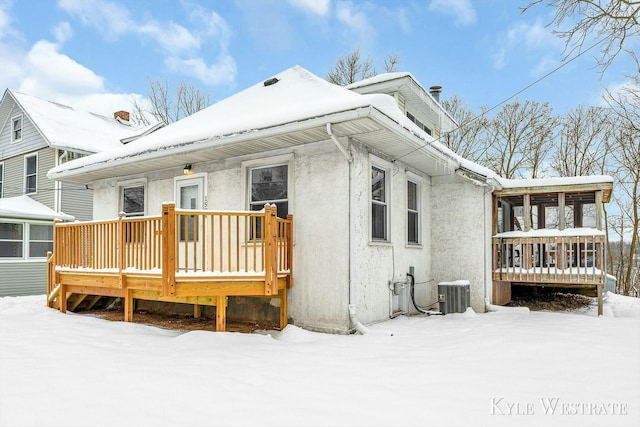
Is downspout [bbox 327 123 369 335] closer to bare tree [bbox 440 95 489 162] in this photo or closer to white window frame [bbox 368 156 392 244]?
white window frame [bbox 368 156 392 244]

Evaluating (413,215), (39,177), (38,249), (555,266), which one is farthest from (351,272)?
(39,177)

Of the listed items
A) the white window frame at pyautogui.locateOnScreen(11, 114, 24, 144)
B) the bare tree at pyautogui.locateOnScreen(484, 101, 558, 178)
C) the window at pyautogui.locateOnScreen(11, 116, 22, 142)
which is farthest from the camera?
the bare tree at pyautogui.locateOnScreen(484, 101, 558, 178)

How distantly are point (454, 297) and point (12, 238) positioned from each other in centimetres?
1372

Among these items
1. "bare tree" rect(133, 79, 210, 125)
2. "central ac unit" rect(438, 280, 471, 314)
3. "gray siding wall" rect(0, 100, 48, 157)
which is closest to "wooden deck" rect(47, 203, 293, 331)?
"central ac unit" rect(438, 280, 471, 314)

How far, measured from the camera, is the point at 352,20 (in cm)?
2020

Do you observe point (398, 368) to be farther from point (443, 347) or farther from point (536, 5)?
point (536, 5)

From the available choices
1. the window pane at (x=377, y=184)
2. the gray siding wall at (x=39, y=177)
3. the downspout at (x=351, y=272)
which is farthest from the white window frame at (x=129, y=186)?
the gray siding wall at (x=39, y=177)

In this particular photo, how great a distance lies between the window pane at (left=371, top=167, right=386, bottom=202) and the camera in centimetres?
672

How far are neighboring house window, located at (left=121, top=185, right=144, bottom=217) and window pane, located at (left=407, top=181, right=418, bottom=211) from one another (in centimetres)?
559

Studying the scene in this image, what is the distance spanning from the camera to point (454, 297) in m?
7.40

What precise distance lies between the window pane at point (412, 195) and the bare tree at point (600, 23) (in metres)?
3.61

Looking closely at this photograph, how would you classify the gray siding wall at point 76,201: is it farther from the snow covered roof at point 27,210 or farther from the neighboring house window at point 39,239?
the neighboring house window at point 39,239

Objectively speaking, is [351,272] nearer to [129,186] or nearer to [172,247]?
[172,247]

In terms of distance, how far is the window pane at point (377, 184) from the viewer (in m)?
6.72
